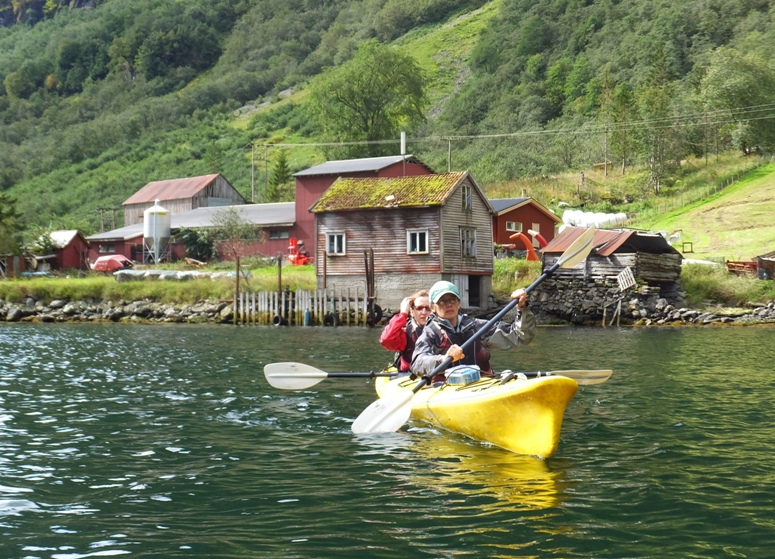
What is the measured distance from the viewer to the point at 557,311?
47.8 metres

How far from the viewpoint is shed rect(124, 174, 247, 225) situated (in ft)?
255

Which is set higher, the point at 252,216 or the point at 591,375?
the point at 252,216

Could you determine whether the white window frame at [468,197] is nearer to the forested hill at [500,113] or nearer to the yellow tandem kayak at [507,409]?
the forested hill at [500,113]

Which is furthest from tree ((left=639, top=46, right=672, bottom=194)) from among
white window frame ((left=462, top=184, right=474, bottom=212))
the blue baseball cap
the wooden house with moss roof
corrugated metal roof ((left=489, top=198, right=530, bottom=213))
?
the blue baseball cap

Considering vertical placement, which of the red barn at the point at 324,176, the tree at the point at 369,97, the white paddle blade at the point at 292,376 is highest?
the tree at the point at 369,97

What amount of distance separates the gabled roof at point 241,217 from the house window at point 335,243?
42.1 feet

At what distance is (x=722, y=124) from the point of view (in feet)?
Result: 266

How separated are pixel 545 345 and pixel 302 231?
33.4 metres

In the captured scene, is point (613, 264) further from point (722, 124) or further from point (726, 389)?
point (722, 124)

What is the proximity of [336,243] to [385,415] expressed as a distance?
1484 inches

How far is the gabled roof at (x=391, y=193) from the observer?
155ft

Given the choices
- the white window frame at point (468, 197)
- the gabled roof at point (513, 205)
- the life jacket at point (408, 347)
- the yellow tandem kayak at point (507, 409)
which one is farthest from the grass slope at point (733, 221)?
the yellow tandem kayak at point (507, 409)

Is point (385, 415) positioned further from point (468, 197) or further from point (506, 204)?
point (506, 204)

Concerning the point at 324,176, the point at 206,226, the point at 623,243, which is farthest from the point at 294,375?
the point at 206,226
